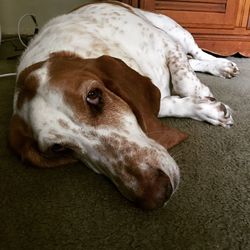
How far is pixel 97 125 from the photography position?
117cm

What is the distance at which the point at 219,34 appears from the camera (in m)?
2.65

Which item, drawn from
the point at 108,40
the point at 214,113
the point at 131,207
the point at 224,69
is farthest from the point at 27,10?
the point at 131,207

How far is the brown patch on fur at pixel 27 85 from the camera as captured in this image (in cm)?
124

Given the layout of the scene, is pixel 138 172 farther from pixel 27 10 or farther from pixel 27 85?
pixel 27 10

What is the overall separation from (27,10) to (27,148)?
2637 millimetres

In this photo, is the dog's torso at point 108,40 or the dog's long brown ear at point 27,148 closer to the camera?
the dog's long brown ear at point 27,148

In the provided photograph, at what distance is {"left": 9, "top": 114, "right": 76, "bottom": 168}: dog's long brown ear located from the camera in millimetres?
1326

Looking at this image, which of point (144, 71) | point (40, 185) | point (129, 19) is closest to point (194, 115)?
point (144, 71)

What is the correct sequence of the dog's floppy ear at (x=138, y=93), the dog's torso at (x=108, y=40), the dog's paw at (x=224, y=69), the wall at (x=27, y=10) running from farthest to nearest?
the wall at (x=27, y=10)
the dog's paw at (x=224, y=69)
the dog's torso at (x=108, y=40)
the dog's floppy ear at (x=138, y=93)

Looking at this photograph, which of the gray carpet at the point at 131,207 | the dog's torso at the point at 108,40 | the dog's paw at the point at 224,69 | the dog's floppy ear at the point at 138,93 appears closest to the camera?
the gray carpet at the point at 131,207

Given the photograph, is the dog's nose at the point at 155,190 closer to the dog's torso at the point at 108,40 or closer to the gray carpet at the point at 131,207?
the gray carpet at the point at 131,207

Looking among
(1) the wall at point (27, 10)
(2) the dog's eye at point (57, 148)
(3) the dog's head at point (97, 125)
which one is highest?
(3) the dog's head at point (97, 125)

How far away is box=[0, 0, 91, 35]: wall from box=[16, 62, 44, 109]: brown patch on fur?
94.8 inches

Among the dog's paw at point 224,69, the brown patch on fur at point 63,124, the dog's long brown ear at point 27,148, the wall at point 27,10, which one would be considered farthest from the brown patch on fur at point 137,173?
the wall at point 27,10
